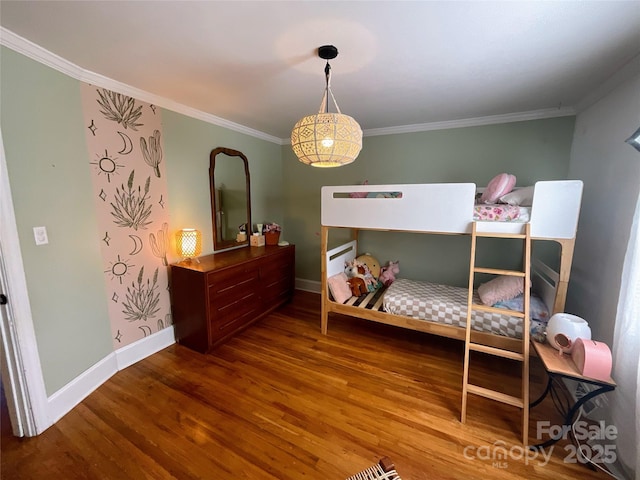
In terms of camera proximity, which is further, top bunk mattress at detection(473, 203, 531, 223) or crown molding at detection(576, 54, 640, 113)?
top bunk mattress at detection(473, 203, 531, 223)

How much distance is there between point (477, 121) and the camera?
2.72 metres

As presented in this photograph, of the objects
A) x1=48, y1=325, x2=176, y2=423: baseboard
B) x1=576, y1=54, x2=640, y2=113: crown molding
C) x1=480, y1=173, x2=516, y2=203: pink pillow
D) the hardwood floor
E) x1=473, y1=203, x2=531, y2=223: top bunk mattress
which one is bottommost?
the hardwood floor

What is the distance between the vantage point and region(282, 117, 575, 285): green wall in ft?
8.35

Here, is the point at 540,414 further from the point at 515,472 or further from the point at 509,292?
the point at 509,292

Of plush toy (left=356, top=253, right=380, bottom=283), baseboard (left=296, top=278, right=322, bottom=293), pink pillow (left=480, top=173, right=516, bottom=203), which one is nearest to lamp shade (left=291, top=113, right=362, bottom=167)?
pink pillow (left=480, top=173, right=516, bottom=203)

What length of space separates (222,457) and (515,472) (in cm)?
162

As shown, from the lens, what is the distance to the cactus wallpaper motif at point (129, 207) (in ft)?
6.19

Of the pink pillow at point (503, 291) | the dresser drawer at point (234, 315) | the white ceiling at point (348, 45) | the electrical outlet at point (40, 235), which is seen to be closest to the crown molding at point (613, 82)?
the white ceiling at point (348, 45)

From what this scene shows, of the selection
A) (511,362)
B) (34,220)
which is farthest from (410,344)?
(34,220)

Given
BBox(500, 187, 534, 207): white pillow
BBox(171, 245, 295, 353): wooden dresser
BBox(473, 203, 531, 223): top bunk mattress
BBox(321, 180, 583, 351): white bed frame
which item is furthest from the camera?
BBox(171, 245, 295, 353): wooden dresser

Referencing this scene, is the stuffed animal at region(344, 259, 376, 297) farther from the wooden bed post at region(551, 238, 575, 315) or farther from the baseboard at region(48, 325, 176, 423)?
the baseboard at region(48, 325, 176, 423)

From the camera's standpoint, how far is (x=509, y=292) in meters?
2.06

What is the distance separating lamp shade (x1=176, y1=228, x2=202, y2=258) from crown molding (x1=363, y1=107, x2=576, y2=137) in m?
2.43

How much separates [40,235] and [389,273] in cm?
311
